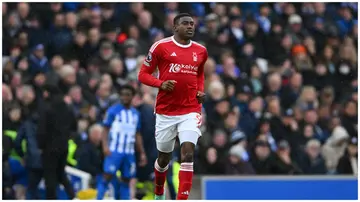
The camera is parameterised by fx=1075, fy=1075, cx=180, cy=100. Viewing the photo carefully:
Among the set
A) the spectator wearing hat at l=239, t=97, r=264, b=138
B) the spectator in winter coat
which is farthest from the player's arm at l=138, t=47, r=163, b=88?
the spectator wearing hat at l=239, t=97, r=264, b=138

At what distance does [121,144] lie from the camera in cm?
1484

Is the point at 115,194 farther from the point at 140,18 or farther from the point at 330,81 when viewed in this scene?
the point at 330,81

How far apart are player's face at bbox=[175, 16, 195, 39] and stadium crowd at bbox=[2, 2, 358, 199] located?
4.93 metres

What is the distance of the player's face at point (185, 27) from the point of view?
9.92 meters

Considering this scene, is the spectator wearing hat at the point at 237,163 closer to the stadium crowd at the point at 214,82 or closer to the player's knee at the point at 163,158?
the stadium crowd at the point at 214,82

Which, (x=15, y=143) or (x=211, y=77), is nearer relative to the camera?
(x=15, y=143)

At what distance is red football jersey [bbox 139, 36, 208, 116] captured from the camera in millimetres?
9992

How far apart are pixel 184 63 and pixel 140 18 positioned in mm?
8715

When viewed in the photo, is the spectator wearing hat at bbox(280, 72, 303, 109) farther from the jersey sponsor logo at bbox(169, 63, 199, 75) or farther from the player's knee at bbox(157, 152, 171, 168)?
the jersey sponsor logo at bbox(169, 63, 199, 75)

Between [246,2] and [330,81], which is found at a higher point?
[246,2]

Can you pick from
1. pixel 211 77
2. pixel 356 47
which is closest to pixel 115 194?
pixel 211 77

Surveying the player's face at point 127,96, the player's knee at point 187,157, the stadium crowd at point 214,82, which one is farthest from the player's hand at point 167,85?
the stadium crowd at point 214,82

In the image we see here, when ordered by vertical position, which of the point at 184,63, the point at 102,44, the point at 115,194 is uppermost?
the point at 102,44

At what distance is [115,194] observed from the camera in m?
14.8
